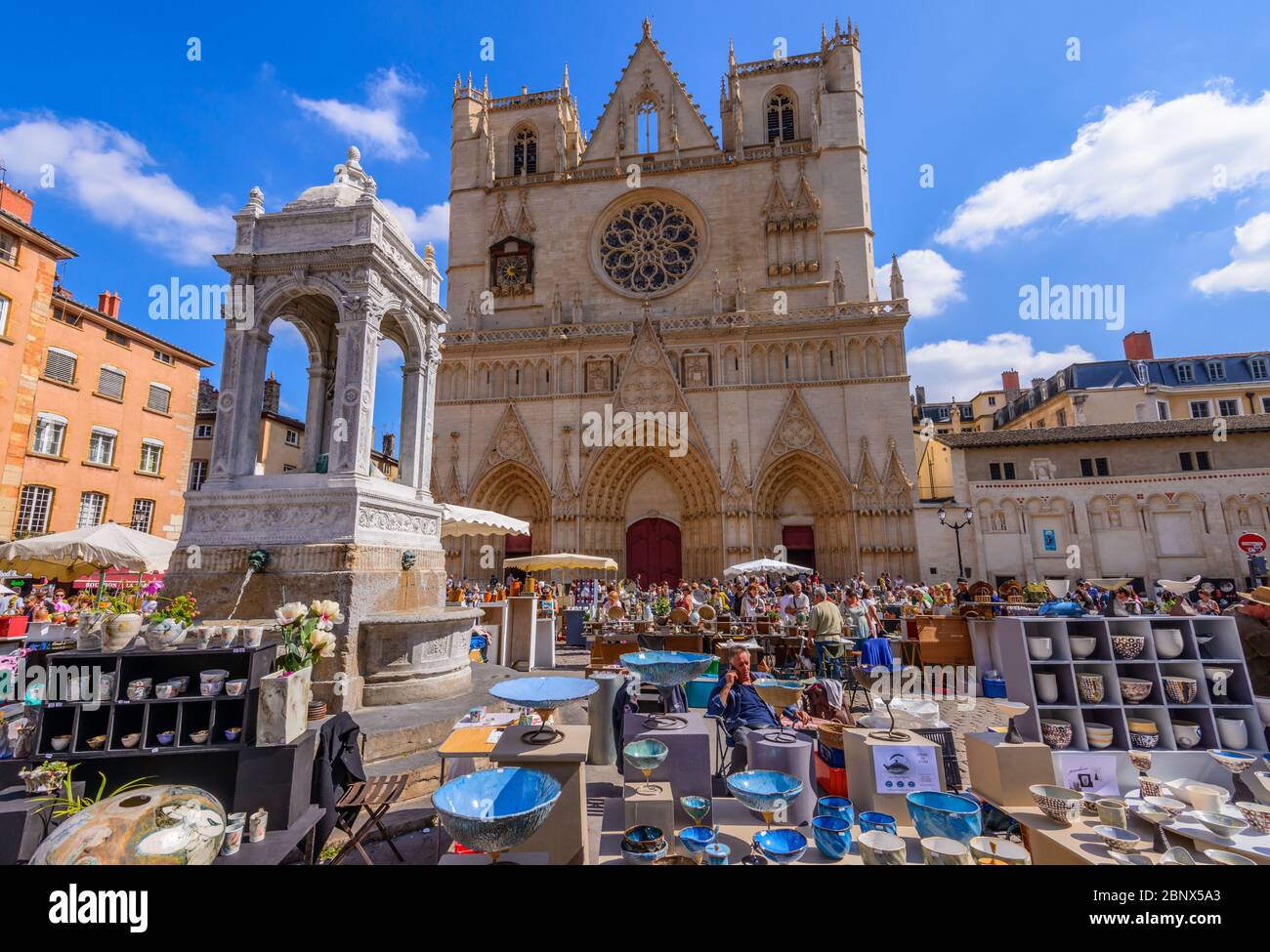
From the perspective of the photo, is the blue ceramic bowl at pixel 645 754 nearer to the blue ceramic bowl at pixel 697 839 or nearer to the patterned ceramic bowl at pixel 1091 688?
the blue ceramic bowl at pixel 697 839

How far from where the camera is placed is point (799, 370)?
20984mm

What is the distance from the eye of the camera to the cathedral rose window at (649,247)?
2381 centimetres

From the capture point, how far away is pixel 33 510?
51.4 ft

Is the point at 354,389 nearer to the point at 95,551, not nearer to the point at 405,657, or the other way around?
the point at 405,657

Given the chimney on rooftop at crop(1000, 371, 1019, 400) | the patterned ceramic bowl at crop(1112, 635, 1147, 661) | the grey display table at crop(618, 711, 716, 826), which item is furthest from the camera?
the chimney on rooftop at crop(1000, 371, 1019, 400)

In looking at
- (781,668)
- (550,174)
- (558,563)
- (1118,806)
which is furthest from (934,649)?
(550,174)

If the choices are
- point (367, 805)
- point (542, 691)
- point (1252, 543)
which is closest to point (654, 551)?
point (367, 805)

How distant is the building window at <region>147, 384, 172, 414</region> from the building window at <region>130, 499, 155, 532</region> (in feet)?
10.9

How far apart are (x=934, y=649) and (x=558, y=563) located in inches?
372

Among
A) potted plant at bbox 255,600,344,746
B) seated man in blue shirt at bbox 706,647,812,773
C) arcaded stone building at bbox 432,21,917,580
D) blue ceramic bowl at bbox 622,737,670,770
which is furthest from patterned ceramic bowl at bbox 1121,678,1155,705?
arcaded stone building at bbox 432,21,917,580

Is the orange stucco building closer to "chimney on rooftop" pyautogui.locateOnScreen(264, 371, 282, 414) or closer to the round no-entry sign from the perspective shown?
"chimney on rooftop" pyautogui.locateOnScreen(264, 371, 282, 414)

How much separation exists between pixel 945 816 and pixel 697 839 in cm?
120

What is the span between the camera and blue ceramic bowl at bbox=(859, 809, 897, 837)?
2.84 m

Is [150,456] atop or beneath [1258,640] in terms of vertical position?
atop
